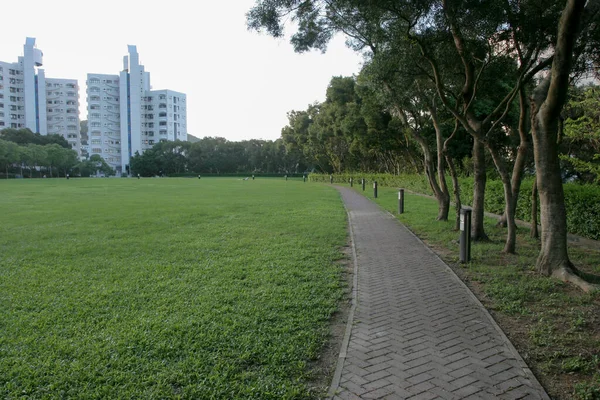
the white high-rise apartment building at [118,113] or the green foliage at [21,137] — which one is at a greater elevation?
the white high-rise apartment building at [118,113]

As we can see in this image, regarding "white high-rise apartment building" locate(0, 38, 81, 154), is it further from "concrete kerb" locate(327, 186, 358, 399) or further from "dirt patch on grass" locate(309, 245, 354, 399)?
"dirt patch on grass" locate(309, 245, 354, 399)

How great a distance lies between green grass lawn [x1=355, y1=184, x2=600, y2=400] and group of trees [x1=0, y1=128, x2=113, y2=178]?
236 feet

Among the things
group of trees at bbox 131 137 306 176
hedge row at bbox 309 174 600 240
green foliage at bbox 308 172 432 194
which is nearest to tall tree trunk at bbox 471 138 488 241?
hedge row at bbox 309 174 600 240

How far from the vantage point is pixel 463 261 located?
7824 mm

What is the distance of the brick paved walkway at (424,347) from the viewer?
3.38 meters

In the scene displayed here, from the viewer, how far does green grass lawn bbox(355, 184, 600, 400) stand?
3682mm

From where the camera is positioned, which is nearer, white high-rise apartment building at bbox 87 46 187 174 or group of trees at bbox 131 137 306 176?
group of trees at bbox 131 137 306 176

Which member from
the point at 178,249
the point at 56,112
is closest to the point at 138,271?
the point at 178,249

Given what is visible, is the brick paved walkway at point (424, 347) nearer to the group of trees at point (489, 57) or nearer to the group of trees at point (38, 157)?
the group of trees at point (489, 57)

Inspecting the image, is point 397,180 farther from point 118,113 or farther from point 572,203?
point 118,113

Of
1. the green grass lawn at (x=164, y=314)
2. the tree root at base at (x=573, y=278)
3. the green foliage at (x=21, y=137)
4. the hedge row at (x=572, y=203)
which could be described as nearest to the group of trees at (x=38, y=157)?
the green foliage at (x=21, y=137)

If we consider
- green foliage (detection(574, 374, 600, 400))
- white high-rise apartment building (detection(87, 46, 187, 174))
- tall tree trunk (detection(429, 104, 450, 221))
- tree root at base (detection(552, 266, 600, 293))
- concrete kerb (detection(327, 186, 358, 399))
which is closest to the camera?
green foliage (detection(574, 374, 600, 400))

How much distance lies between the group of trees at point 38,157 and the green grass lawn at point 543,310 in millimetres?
71878

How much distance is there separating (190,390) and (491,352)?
8.94 ft
